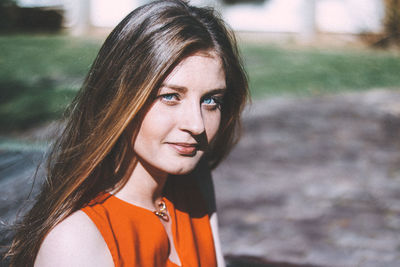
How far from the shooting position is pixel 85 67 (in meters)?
7.12

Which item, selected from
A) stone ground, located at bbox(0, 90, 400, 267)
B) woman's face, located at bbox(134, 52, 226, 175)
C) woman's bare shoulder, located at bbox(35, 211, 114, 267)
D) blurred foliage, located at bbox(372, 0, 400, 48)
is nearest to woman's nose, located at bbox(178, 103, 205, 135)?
woman's face, located at bbox(134, 52, 226, 175)

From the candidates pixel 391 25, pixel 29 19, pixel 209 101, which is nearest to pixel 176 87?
pixel 209 101

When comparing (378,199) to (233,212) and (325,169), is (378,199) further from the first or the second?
(233,212)

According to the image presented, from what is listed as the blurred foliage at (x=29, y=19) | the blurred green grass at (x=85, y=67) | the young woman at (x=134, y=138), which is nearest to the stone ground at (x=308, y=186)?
the young woman at (x=134, y=138)

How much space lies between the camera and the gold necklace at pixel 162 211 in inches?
66.9

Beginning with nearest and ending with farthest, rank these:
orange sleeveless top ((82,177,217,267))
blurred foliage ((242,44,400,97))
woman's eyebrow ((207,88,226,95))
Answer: orange sleeveless top ((82,177,217,267))
woman's eyebrow ((207,88,226,95))
blurred foliage ((242,44,400,97))

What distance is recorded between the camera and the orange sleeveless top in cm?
145

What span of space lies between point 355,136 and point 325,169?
1511 mm

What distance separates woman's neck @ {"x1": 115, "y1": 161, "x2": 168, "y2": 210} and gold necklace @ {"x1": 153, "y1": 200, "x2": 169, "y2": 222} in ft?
0.09

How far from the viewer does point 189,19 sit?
1.59 metres

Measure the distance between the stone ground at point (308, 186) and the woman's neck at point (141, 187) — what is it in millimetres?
559

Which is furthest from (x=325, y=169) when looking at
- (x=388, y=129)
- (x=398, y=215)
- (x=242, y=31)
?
(x=242, y=31)

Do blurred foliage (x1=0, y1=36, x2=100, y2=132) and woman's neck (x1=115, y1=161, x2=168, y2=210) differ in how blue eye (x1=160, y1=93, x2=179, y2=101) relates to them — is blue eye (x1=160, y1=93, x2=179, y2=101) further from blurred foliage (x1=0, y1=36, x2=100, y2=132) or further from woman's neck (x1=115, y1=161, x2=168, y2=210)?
blurred foliage (x1=0, y1=36, x2=100, y2=132)

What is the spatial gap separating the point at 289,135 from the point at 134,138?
5.98 m
